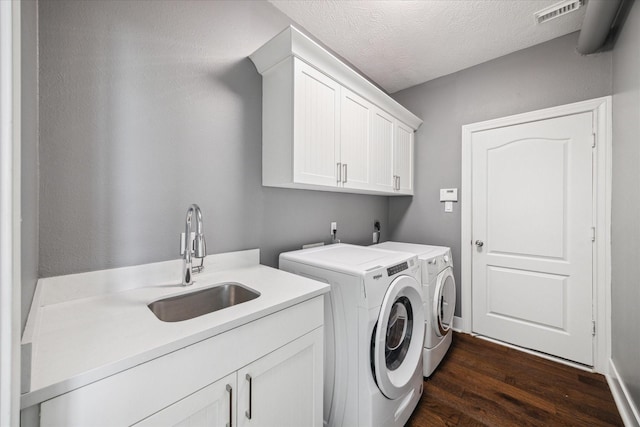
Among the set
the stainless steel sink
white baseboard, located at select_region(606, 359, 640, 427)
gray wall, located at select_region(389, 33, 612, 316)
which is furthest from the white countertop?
gray wall, located at select_region(389, 33, 612, 316)

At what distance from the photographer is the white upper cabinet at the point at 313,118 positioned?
60.9 inches

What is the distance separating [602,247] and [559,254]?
10.1 inches

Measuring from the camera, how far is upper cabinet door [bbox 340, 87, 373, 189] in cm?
189

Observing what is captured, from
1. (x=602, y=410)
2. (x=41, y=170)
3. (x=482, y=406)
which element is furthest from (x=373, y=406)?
(x=41, y=170)

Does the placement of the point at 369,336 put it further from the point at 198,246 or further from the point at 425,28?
the point at 425,28

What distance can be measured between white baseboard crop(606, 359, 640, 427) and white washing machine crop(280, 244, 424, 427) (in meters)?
1.11

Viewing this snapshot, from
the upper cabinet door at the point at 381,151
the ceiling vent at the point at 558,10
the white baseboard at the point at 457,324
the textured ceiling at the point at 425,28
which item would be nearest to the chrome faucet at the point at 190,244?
the upper cabinet door at the point at 381,151

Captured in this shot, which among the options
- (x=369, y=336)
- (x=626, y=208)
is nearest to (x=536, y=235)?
(x=626, y=208)

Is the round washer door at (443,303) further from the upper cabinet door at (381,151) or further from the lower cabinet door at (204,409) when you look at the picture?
the lower cabinet door at (204,409)

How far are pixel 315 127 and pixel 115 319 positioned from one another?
4.57 feet

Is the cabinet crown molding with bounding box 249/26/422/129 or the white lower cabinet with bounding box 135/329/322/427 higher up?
the cabinet crown molding with bounding box 249/26/422/129

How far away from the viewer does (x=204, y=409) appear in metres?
0.81

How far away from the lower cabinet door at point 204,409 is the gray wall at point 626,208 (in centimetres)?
207

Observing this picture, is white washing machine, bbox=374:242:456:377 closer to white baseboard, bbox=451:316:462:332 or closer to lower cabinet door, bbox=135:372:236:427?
white baseboard, bbox=451:316:462:332
